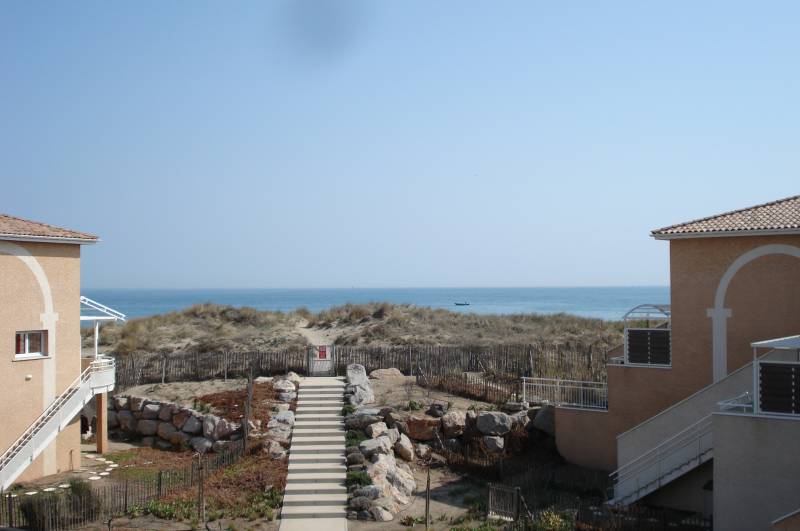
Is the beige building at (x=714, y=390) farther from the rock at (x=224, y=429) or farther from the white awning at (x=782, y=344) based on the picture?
the rock at (x=224, y=429)

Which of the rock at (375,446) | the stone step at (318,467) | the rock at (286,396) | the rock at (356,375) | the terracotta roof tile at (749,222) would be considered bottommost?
the stone step at (318,467)

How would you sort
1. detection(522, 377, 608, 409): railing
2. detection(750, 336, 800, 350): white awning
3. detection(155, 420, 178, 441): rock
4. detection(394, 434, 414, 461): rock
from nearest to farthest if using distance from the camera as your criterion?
1. detection(750, 336, 800, 350): white awning
2. detection(394, 434, 414, 461): rock
3. detection(522, 377, 608, 409): railing
4. detection(155, 420, 178, 441): rock

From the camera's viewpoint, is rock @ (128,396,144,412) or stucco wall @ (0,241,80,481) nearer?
stucco wall @ (0,241,80,481)

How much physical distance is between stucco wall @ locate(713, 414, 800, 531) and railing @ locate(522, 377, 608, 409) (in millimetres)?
6944

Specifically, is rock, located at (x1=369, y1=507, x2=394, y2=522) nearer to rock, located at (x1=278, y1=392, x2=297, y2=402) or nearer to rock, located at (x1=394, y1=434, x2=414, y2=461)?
rock, located at (x1=394, y1=434, x2=414, y2=461)

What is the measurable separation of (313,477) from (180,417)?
25.8 ft

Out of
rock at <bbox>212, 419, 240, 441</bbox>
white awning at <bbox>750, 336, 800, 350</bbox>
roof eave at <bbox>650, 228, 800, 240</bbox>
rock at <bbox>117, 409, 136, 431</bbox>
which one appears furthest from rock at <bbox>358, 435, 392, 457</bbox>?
white awning at <bbox>750, 336, 800, 350</bbox>

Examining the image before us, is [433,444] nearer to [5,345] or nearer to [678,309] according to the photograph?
[678,309]

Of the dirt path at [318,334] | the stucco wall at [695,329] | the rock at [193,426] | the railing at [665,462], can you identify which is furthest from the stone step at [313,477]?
the dirt path at [318,334]

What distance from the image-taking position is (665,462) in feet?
63.3

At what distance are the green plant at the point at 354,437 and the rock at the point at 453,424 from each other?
2.85 m

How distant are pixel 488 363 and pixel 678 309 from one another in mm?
10165

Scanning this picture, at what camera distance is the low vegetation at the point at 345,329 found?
40719mm

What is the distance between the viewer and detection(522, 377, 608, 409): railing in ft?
80.0
